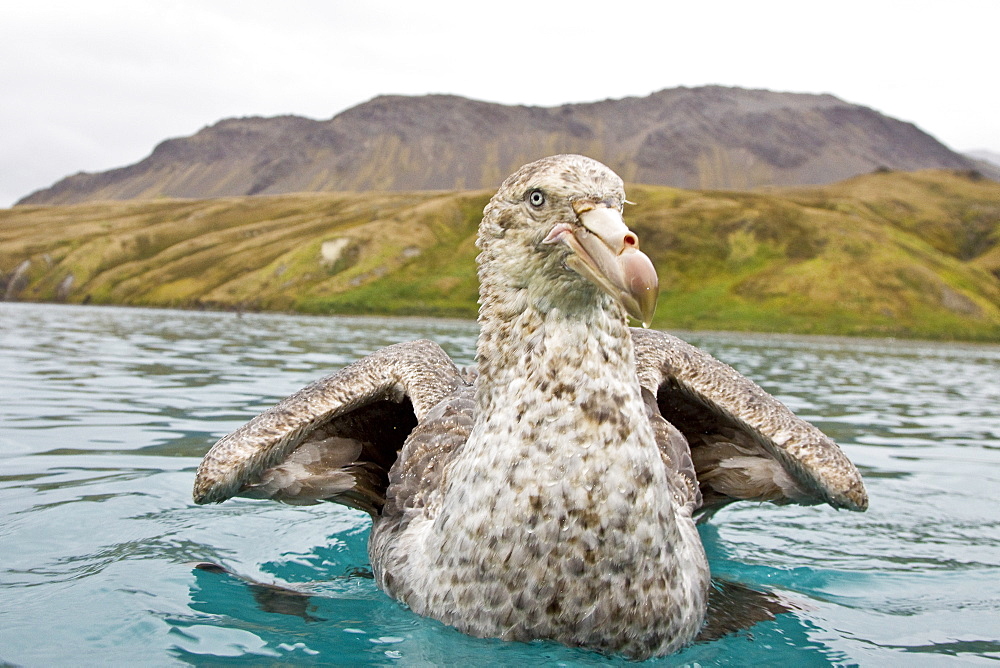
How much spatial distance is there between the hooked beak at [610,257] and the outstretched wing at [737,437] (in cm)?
308

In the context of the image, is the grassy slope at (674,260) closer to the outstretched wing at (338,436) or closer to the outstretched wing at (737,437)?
the outstretched wing at (737,437)

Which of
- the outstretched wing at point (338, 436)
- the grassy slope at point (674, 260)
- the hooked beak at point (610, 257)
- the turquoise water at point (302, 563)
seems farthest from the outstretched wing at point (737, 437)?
the grassy slope at point (674, 260)

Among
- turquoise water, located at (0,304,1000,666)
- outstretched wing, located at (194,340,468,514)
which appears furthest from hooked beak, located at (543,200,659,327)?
outstretched wing, located at (194,340,468,514)

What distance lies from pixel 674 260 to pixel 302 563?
107640 mm

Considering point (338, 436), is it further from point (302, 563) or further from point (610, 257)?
point (610, 257)

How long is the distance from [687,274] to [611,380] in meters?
106

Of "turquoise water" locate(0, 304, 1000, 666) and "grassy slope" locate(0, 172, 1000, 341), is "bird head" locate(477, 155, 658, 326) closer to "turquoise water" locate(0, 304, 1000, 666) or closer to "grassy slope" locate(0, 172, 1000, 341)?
"turquoise water" locate(0, 304, 1000, 666)

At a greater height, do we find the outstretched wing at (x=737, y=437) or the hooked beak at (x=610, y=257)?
the hooked beak at (x=610, y=257)

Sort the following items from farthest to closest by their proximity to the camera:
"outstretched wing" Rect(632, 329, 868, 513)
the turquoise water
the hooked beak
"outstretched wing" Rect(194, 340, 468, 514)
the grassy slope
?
the grassy slope
"outstretched wing" Rect(632, 329, 868, 513)
"outstretched wing" Rect(194, 340, 468, 514)
the turquoise water
the hooked beak

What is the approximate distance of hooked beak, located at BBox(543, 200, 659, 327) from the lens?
13.2 ft

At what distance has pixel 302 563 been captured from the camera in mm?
7355

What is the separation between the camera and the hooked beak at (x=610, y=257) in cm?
403

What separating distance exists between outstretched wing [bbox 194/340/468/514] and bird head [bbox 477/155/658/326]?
7.69 ft

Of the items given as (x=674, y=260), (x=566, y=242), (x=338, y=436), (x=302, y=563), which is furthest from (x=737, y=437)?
(x=674, y=260)
